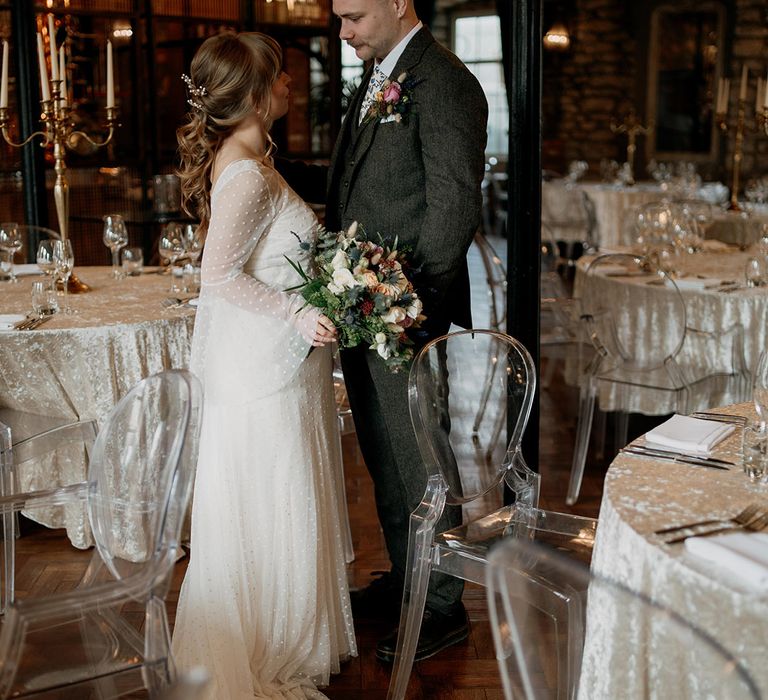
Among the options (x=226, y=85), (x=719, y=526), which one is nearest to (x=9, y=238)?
(x=226, y=85)

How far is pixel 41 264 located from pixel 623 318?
8.11 ft

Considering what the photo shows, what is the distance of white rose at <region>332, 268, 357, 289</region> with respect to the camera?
2498mm

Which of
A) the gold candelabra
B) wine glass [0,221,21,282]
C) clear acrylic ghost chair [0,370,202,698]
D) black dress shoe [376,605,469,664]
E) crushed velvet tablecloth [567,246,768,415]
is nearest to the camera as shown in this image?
clear acrylic ghost chair [0,370,202,698]

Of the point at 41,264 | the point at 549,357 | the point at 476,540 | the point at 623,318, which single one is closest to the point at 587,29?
the point at 549,357

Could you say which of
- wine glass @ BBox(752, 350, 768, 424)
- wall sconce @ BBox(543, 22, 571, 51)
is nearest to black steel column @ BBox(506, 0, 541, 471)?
wine glass @ BBox(752, 350, 768, 424)

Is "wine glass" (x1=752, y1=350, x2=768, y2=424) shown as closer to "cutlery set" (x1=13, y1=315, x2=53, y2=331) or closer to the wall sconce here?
"cutlery set" (x1=13, y1=315, x2=53, y2=331)

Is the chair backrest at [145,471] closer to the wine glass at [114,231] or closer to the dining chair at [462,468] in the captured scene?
the dining chair at [462,468]

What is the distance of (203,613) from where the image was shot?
107 inches

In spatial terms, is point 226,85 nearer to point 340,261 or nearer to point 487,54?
point 340,261

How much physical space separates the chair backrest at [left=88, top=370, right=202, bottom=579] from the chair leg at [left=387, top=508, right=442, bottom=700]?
27.3 inches

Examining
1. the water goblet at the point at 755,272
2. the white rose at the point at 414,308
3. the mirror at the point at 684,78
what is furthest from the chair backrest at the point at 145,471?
the mirror at the point at 684,78

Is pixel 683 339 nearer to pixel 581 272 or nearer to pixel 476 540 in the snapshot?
pixel 581 272

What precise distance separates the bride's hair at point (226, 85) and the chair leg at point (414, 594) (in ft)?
3.73

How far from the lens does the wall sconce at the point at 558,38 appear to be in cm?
1313
